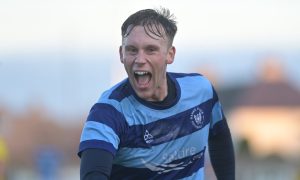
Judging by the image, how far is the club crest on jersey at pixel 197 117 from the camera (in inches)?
294

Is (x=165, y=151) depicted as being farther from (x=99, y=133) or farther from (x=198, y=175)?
(x=99, y=133)

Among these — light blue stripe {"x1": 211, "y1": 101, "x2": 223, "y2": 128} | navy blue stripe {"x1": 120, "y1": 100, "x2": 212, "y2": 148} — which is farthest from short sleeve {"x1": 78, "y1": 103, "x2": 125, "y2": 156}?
light blue stripe {"x1": 211, "y1": 101, "x2": 223, "y2": 128}

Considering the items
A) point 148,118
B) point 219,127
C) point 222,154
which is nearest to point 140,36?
point 148,118

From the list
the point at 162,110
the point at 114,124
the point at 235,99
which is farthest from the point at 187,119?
the point at 235,99

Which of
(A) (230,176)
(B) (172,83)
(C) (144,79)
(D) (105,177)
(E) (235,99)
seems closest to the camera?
(D) (105,177)

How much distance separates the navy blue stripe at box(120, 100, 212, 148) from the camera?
7047mm

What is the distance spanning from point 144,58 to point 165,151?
2.10 feet

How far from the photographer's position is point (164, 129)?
7.24 m

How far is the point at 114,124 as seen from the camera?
6.85 meters

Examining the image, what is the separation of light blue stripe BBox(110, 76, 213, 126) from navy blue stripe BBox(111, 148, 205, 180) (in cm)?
31

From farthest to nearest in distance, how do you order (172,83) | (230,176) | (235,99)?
1. (235,99)
2. (230,176)
3. (172,83)

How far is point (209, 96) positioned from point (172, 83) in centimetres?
35

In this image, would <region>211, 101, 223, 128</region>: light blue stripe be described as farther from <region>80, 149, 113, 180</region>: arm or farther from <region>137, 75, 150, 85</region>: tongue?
<region>80, 149, 113, 180</region>: arm

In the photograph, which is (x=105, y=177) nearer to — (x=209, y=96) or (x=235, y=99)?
(x=209, y=96)
